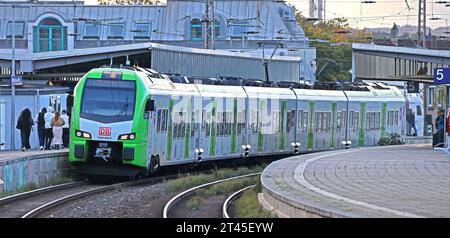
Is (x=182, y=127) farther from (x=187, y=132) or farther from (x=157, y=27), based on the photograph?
(x=157, y=27)

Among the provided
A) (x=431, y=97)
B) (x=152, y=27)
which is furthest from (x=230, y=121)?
A: (x=431, y=97)

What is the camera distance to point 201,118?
29562mm

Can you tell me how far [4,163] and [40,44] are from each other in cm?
5177

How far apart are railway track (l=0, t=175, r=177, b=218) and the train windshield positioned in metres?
1.63

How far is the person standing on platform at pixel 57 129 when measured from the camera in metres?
30.2

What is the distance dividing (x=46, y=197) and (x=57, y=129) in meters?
8.83

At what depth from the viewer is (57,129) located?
30.5 m

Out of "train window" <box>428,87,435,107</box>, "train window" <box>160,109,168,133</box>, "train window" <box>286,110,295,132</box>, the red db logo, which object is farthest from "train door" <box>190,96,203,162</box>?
"train window" <box>428,87,435,107</box>

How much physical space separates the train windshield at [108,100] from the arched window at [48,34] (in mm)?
48501

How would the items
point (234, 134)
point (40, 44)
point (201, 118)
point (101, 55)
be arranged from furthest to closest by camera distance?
point (40, 44) → point (101, 55) → point (234, 134) → point (201, 118)

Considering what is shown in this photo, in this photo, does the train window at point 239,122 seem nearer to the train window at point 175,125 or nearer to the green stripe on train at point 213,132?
the green stripe on train at point 213,132
